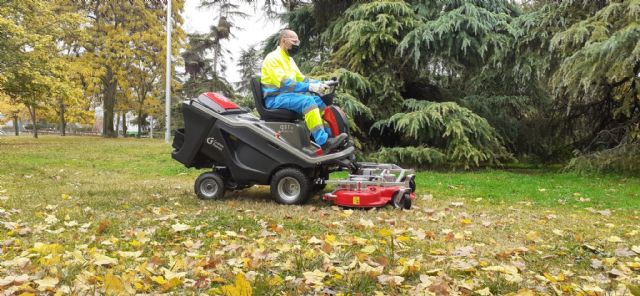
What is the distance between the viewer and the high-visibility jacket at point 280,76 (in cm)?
567

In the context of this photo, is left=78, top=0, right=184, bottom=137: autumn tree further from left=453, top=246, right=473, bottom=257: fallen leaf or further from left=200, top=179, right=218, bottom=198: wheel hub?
left=453, top=246, right=473, bottom=257: fallen leaf

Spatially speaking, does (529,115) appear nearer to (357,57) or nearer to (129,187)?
(357,57)

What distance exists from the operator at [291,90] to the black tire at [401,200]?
876 mm

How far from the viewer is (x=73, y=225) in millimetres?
4391

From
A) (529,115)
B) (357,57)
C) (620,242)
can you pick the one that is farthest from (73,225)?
(529,115)

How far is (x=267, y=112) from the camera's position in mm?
→ 5824

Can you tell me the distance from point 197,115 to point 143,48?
70.9ft

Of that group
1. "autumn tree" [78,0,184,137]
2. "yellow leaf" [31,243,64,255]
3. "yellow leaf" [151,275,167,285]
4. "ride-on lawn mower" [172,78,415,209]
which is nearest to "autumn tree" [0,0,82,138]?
"autumn tree" [78,0,184,137]

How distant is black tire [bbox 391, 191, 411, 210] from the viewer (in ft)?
18.1

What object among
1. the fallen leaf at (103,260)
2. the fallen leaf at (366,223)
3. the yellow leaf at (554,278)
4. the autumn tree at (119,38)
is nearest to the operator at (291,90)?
the fallen leaf at (366,223)

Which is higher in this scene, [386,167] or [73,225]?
[386,167]

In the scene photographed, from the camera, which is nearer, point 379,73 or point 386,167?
point 386,167

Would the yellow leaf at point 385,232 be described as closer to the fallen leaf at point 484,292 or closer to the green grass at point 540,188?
the fallen leaf at point 484,292

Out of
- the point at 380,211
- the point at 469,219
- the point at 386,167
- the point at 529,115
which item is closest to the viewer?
the point at 469,219
